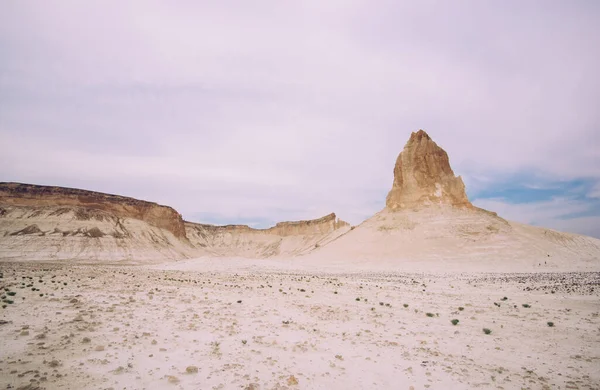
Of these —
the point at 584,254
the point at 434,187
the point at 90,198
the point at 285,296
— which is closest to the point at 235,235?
the point at 90,198

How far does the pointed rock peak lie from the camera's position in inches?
2584

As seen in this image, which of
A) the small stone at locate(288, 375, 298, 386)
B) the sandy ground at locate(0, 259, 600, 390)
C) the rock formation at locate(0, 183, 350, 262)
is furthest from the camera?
the rock formation at locate(0, 183, 350, 262)

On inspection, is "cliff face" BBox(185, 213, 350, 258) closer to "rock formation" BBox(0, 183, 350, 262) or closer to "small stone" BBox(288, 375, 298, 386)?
"rock formation" BBox(0, 183, 350, 262)

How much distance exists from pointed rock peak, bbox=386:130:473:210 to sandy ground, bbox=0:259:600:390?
174 ft

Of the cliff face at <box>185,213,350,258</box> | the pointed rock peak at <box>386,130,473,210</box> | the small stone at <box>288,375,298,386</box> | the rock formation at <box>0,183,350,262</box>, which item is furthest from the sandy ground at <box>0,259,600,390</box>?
the cliff face at <box>185,213,350,258</box>

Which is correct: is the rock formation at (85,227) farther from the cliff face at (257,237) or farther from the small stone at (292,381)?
Result: the small stone at (292,381)

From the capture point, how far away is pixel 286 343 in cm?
921

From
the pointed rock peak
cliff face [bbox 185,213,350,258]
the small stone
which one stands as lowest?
the small stone


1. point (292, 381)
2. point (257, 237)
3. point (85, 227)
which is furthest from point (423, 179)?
Answer: point (257, 237)

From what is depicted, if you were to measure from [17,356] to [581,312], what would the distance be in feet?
62.0

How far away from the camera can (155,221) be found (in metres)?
113

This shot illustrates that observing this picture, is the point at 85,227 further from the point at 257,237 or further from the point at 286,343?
the point at 286,343

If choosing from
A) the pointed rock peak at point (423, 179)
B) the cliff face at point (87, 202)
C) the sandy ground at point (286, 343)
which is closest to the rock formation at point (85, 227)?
the cliff face at point (87, 202)

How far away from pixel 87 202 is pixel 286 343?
10681 centimetres
